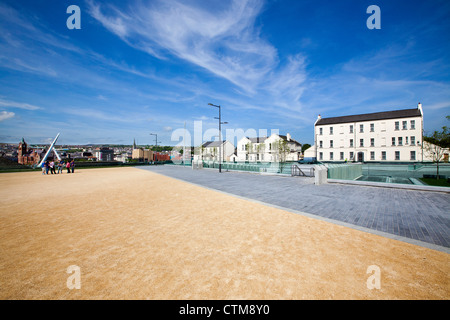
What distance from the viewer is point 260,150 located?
190 ft

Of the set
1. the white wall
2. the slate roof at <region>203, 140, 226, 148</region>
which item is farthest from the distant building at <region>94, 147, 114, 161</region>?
the white wall

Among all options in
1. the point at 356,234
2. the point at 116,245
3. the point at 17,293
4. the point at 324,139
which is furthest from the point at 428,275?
the point at 324,139

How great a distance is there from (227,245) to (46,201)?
10181 mm

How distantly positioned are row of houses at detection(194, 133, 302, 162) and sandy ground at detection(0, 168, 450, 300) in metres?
42.9

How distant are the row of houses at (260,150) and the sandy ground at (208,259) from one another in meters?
42.9

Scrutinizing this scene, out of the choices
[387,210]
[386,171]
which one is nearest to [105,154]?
[386,171]

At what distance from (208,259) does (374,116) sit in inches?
2099

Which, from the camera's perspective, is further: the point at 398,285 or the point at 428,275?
the point at 428,275

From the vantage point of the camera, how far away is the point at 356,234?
4867mm

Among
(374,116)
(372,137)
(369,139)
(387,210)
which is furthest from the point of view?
(374,116)

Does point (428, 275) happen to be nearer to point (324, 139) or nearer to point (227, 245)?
point (227, 245)

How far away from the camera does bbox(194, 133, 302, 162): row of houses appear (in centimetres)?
5331

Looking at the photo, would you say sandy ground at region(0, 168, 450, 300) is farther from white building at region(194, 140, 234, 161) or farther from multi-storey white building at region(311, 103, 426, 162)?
white building at region(194, 140, 234, 161)

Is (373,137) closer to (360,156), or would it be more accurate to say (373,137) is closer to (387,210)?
(360,156)
